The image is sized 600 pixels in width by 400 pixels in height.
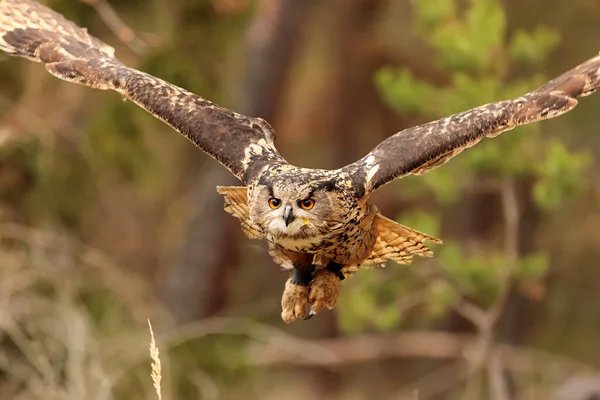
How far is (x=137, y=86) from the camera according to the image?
14.5 ft

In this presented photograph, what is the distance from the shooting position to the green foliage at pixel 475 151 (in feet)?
22.0

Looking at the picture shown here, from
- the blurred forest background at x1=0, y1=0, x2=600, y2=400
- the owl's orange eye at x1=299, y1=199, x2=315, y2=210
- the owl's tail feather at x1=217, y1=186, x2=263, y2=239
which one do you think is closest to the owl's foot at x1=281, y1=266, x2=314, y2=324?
the owl's tail feather at x1=217, y1=186, x2=263, y2=239

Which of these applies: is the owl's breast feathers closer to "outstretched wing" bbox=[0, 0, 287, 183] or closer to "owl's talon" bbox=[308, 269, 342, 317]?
"owl's talon" bbox=[308, 269, 342, 317]

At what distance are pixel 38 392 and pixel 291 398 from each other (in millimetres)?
7925

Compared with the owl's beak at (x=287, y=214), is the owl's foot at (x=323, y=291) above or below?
below

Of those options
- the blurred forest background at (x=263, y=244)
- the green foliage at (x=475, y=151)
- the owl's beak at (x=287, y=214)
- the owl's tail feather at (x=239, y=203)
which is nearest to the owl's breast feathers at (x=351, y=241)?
the owl's tail feather at (x=239, y=203)

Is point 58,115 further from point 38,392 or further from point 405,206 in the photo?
point 405,206

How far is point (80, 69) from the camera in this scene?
4555 millimetres

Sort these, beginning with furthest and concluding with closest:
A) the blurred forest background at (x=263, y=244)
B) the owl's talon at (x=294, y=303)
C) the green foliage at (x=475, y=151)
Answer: the blurred forest background at (x=263, y=244) → the green foliage at (x=475, y=151) → the owl's talon at (x=294, y=303)

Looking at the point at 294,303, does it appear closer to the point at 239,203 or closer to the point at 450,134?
the point at 239,203

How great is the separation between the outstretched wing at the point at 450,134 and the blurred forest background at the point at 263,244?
99cm

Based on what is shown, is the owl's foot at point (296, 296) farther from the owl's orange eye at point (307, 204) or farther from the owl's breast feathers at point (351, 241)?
the owl's orange eye at point (307, 204)

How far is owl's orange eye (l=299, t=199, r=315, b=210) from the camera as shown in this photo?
3706 mm

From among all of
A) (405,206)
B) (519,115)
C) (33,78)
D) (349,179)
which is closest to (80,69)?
(349,179)
